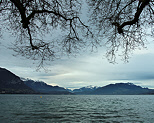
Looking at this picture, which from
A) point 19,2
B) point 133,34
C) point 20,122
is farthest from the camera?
point 20,122

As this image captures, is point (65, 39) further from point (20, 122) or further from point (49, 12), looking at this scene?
point (20, 122)

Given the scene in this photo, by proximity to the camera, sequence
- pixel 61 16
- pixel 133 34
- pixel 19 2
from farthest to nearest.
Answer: pixel 61 16 < pixel 133 34 < pixel 19 2

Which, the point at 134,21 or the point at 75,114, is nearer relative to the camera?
the point at 134,21

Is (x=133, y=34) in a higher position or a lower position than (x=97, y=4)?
lower

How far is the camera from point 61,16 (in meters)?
6.84

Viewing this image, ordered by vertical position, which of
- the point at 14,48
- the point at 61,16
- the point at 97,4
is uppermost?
the point at 97,4

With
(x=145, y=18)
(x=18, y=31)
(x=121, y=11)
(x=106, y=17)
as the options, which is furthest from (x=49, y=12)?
(x=145, y=18)

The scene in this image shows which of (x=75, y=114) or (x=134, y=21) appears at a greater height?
(x=134, y=21)

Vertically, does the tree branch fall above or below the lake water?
above

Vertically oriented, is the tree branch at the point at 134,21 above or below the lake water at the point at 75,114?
above

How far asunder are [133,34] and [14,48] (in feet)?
17.1

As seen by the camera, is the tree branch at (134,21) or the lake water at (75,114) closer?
the tree branch at (134,21)

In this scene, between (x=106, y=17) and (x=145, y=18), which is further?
(x=106, y=17)

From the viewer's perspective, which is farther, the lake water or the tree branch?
the lake water
